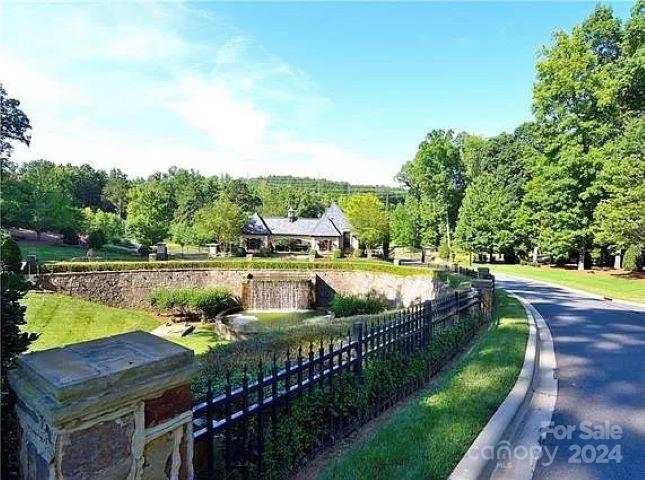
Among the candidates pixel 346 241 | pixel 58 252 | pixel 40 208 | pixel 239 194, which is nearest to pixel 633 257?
pixel 346 241

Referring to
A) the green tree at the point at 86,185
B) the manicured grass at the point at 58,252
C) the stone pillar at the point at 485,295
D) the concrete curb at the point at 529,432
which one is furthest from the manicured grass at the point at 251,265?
the green tree at the point at 86,185

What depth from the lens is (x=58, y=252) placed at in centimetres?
3506

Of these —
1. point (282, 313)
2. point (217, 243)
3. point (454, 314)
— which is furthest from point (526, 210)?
point (454, 314)

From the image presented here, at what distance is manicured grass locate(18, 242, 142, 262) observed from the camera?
3244 cm

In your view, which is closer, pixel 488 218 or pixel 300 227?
pixel 488 218

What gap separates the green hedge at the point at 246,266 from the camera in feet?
83.5

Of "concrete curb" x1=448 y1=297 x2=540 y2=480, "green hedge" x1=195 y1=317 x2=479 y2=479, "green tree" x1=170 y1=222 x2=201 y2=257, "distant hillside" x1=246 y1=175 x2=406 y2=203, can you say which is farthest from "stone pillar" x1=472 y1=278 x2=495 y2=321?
"distant hillside" x1=246 y1=175 x2=406 y2=203

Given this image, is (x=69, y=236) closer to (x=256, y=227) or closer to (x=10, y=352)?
(x=256, y=227)

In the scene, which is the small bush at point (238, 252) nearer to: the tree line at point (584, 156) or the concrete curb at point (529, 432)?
the tree line at point (584, 156)

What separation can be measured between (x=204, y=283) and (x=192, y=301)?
3701 mm

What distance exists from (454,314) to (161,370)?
7170mm

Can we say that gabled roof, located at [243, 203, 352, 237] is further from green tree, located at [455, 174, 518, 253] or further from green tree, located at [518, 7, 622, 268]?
green tree, located at [518, 7, 622, 268]

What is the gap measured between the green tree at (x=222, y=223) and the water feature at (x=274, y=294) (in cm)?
1150

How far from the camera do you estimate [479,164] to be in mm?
54250
